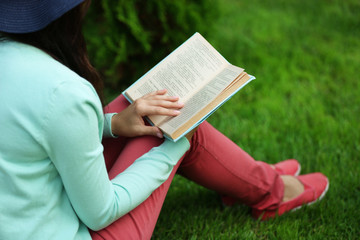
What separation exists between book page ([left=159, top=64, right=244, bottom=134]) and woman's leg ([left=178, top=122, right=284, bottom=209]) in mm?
180

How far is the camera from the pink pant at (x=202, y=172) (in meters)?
1.35

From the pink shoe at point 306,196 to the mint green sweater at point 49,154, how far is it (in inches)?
37.7

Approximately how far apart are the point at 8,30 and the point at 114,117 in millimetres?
637

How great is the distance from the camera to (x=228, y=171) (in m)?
1.73

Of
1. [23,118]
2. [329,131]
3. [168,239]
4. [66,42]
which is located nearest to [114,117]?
[66,42]

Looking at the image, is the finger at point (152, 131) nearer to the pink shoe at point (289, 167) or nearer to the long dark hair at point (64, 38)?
the long dark hair at point (64, 38)

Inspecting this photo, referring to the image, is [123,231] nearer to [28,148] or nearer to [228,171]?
[28,148]

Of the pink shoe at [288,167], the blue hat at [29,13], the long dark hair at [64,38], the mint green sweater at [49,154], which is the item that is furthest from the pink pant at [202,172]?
the blue hat at [29,13]

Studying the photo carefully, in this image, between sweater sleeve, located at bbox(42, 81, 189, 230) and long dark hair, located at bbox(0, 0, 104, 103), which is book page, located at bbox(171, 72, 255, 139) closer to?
sweater sleeve, located at bbox(42, 81, 189, 230)

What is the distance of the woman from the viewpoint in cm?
101

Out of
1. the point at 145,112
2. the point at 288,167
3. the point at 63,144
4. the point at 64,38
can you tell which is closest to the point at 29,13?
the point at 64,38

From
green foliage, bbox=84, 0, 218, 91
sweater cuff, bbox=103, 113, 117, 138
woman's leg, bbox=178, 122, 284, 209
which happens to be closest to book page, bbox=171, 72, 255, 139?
woman's leg, bbox=178, 122, 284, 209

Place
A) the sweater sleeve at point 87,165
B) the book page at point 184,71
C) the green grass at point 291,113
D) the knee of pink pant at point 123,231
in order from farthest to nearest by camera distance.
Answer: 1. the green grass at point 291,113
2. the book page at point 184,71
3. the knee of pink pant at point 123,231
4. the sweater sleeve at point 87,165

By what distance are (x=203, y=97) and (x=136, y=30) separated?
6.07 feet
